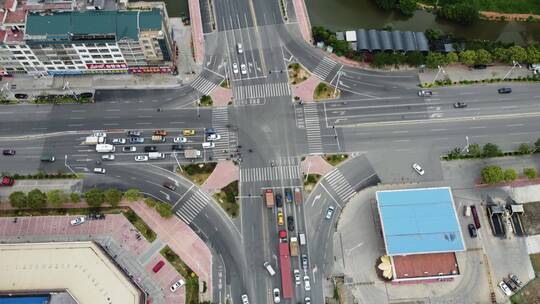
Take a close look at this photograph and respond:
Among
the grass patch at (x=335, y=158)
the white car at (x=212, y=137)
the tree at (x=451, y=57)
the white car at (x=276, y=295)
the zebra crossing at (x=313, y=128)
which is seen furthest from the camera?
the tree at (x=451, y=57)

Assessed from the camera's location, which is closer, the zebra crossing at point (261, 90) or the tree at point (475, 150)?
the tree at point (475, 150)

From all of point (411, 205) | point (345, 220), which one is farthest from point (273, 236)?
point (411, 205)

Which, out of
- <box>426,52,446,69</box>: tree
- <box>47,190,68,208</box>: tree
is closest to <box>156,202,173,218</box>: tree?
<box>47,190,68,208</box>: tree

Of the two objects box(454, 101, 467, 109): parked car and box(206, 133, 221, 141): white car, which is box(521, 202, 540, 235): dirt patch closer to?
box(454, 101, 467, 109): parked car

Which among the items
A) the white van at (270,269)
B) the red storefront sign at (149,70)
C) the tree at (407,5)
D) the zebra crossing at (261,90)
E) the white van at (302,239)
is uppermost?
the tree at (407,5)

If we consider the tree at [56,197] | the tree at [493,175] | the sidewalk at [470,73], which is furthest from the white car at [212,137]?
the tree at [493,175]

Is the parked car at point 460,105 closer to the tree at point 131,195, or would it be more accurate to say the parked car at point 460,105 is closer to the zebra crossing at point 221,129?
the zebra crossing at point 221,129

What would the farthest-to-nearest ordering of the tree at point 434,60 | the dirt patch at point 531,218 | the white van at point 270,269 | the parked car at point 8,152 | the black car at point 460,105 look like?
the tree at point 434,60 → the black car at point 460,105 → the parked car at point 8,152 → the dirt patch at point 531,218 → the white van at point 270,269

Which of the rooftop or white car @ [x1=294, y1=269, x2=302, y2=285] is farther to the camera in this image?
the rooftop
